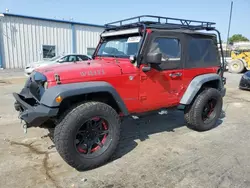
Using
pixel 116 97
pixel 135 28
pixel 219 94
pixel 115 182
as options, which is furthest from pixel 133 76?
pixel 219 94

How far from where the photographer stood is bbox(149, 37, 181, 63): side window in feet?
12.6

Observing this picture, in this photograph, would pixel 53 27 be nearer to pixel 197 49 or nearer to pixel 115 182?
pixel 197 49

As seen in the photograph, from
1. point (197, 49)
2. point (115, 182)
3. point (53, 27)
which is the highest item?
point (53, 27)

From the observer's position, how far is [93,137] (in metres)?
3.30

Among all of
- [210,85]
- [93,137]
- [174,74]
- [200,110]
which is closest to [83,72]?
[93,137]

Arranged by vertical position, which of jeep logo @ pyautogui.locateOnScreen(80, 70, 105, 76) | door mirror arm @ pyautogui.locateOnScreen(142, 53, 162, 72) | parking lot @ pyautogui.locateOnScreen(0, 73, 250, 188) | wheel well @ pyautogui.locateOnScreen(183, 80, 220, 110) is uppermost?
door mirror arm @ pyautogui.locateOnScreen(142, 53, 162, 72)

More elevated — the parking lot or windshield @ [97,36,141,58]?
windshield @ [97,36,141,58]

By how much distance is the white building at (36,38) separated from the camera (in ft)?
53.9

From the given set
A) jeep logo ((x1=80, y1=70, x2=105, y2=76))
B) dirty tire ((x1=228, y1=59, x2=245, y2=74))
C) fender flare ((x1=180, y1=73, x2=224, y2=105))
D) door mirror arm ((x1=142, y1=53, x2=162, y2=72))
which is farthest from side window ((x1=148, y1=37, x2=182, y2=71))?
dirty tire ((x1=228, y1=59, x2=245, y2=74))

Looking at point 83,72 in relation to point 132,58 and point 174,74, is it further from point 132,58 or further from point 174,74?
point 174,74

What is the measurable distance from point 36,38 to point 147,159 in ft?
55.2

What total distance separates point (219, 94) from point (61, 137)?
350cm

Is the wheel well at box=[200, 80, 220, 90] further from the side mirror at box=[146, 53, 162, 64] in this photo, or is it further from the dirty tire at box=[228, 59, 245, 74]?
the dirty tire at box=[228, 59, 245, 74]

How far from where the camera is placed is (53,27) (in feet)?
60.1
